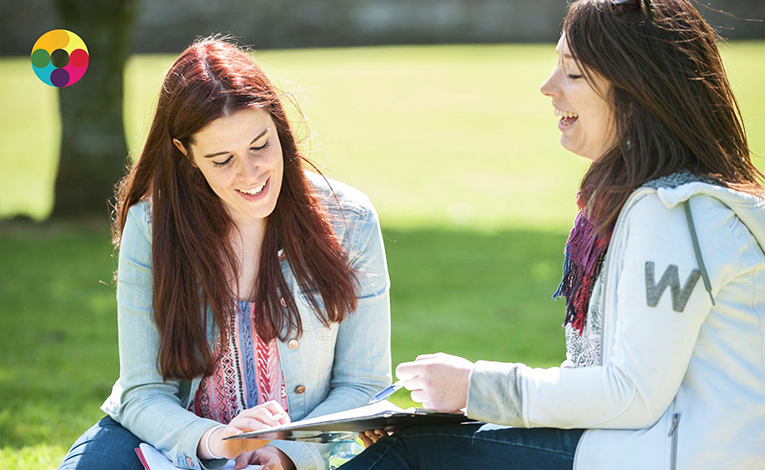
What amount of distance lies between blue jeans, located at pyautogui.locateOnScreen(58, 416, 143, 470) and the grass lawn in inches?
39.0

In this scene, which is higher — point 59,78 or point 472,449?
point 59,78

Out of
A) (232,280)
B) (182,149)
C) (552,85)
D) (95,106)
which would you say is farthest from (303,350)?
(95,106)

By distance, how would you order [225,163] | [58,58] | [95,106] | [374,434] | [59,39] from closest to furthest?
1. [374,434]
2. [225,163]
3. [59,39]
4. [58,58]
5. [95,106]

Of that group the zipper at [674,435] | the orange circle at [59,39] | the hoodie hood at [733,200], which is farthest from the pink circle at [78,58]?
the zipper at [674,435]

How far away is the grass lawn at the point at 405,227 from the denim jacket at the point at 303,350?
1.23 feet

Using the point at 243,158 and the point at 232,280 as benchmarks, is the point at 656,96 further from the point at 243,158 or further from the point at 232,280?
the point at 232,280

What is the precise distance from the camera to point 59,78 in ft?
10.4

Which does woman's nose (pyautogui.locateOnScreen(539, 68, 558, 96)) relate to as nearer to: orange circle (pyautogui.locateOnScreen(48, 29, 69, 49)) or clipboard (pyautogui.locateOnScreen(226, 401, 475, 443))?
clipboard (pyautogui.locateOnScreen(226, 401, 475, 443))

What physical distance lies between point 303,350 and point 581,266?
2.92 feet

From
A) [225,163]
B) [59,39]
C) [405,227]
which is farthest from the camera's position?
[405,227]

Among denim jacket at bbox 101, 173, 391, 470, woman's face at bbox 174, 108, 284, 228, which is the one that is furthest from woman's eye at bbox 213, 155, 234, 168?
denim jacket at bbox 101, 173, 391, 470

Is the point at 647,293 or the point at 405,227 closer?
the point at 647,293

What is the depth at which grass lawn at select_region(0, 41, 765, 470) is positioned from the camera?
492cm

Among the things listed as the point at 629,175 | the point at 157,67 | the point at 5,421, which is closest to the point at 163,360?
the point at 629,175
